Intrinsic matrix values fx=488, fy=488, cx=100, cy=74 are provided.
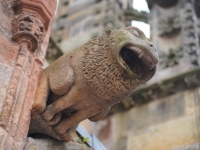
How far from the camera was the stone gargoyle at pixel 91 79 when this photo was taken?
9.40 ft

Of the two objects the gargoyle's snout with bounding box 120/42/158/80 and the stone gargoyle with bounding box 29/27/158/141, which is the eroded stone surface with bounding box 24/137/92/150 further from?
the gargoyle's snout with bounding box 120/42/158/80

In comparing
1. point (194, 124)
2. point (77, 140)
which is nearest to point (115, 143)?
point (194, 124)

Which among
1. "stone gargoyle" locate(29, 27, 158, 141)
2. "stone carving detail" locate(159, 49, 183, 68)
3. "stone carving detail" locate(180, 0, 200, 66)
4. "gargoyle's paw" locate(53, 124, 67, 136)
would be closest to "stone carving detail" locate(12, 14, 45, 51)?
"stone gargoyle" locate(29, 27, 158, 141)

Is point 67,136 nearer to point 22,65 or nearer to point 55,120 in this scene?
point 55,120

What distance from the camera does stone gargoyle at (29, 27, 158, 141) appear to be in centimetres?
287

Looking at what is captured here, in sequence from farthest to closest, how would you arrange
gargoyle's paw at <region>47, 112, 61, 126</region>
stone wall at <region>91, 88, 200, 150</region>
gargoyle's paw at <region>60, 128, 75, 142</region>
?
stone wall at <region>91, 88, 200, 150</region>, gargoyle's paw at <region>60, 128, 75, 142</region>, gargoyle's paw at <region>47, 112, 61, 126</region>

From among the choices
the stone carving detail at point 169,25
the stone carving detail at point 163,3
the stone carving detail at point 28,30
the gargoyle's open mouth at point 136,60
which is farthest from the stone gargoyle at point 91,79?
the stone carving detail at point 163,3

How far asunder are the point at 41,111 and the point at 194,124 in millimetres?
4574

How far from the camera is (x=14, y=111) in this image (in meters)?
2.74

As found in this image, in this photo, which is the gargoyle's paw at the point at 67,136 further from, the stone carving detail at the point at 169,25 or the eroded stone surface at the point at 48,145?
the stone carving detail at the point at 169,25

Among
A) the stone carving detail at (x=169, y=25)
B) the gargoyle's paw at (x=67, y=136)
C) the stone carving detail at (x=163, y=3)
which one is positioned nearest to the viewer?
the gargoyle's paw at (x=67, y=136)

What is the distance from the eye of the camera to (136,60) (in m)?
2.94

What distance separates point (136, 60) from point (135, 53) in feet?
0.23

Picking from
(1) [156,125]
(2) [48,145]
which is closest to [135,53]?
(2) [48,145]
